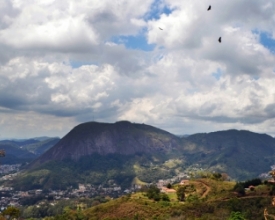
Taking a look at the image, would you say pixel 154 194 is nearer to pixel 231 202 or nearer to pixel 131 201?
pixel 131 201

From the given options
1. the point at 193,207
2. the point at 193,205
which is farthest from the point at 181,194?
the point at 193,207

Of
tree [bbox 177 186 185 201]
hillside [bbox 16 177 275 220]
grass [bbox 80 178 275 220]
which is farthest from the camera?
tree [bbox 177 186 185 201]

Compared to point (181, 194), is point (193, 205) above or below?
below

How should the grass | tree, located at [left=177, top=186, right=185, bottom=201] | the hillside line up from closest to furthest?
the grass → the hillside → tree, located at [left=177, top=186, right=185, bottom=201]

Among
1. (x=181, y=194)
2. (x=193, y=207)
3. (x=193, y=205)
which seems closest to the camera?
(x=193, y=207)

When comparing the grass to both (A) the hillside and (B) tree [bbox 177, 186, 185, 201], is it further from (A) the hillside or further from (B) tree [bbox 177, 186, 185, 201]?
(B) tree [bbox 177, 186, 185, 201]

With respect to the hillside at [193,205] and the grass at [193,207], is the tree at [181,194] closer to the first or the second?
the hillside at [193,205]

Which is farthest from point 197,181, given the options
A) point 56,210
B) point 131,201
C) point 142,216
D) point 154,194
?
point 56,210

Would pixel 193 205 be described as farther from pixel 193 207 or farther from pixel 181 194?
pixel 181 194

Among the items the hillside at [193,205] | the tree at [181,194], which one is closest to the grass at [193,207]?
the hillside at [193,205]

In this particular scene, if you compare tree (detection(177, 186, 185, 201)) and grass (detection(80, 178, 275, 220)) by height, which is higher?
tree (detection(177, 186, 185, 201))

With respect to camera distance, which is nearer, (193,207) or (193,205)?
(193,207)

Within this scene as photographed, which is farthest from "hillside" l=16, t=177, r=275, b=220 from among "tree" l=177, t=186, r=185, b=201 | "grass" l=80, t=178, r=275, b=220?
"tree" l=177, t=186, r=185, b=201
